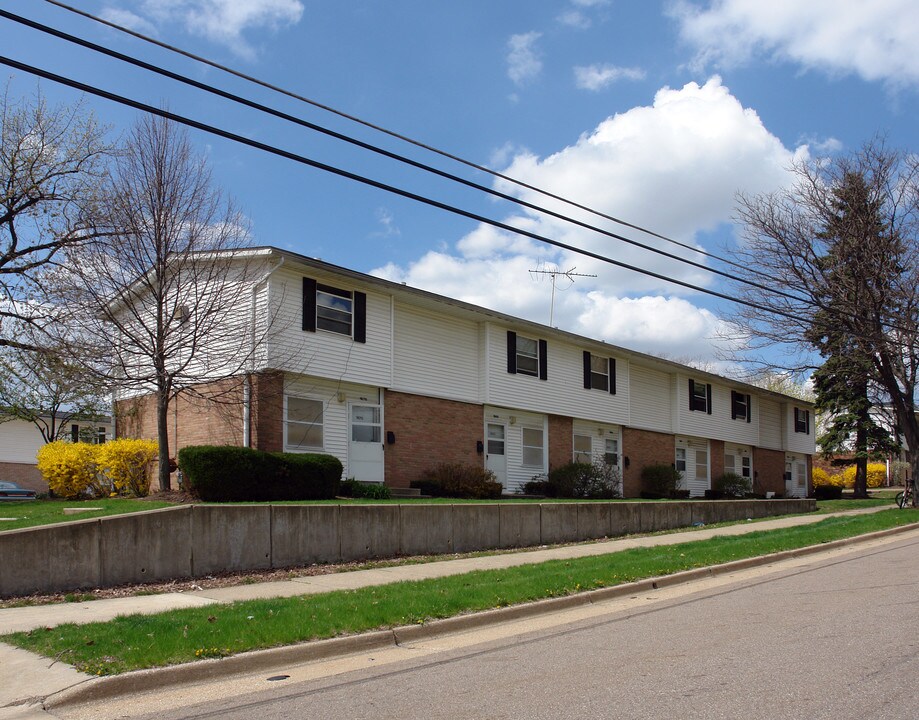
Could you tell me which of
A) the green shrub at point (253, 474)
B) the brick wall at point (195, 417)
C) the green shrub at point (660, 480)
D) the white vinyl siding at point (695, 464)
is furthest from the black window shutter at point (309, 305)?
the white vinyl siding at point (695, 464)

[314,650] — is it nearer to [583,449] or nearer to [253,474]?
[253,474]

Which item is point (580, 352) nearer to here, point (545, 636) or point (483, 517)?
point (483, 517)

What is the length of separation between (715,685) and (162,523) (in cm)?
820

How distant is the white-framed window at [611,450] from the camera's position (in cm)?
3076

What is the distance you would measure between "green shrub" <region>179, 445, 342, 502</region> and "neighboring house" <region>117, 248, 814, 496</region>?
6.47 feet

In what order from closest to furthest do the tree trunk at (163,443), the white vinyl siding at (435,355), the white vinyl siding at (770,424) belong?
the tree trunk at (163,443) → the white vinyl siding at (435,355) → the white vinyl siding at (770,424)

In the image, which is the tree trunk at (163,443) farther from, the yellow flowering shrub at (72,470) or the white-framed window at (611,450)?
the white-framed window at (611,450)

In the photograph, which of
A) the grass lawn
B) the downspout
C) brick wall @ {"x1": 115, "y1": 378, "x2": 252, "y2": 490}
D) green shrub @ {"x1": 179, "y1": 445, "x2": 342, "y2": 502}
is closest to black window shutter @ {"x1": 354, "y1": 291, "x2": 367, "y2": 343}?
the downspout

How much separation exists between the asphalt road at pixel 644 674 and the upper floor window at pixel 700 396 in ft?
85.2

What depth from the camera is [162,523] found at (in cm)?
1188

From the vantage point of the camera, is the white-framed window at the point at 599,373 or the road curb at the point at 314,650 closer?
the road curb at the point at 314,650

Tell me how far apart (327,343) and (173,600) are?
1100cm

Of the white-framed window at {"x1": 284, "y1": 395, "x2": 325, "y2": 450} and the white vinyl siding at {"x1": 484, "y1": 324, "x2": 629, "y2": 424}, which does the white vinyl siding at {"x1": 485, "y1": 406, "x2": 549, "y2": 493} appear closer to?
the white vinyl siding at {"x1": 484, "y1": 324, "x2": 629, "y2": 424}

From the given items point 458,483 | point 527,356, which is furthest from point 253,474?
point 527,356
